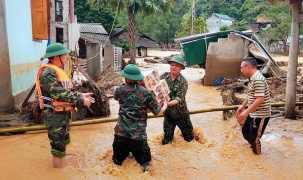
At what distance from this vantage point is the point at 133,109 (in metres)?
3.74

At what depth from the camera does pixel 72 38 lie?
12531 millimetres

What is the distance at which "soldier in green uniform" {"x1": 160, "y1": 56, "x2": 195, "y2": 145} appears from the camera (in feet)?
15.2

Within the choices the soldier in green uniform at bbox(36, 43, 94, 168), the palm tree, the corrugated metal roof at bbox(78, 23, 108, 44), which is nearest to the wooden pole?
the soldier in green uniform at bbox(36, 43, 94, 168)

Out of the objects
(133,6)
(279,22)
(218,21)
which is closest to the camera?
(133,6)

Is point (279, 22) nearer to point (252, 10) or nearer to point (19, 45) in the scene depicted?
point (252, 10)

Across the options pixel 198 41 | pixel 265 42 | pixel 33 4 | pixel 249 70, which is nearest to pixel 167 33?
pixel 265 42

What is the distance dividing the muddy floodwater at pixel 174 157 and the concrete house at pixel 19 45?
1.73 metres

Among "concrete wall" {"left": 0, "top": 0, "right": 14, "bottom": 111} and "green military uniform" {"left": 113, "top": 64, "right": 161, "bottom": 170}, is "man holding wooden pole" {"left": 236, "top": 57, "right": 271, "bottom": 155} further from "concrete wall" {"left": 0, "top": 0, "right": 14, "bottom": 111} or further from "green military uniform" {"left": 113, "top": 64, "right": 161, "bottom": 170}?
"concrete wall" {"left": 0, "top": 0, "right": 14, "bottom": 111}

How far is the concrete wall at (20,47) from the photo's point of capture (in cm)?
712

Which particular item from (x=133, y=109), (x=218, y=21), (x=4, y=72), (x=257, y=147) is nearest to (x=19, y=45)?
(x=4, y=72)

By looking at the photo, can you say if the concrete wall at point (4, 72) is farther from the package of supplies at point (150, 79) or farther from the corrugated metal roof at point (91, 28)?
the corrugated metal roof at point (91, 28)

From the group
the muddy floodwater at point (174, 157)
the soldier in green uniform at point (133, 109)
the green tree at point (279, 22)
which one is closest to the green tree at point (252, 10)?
the green tree at point (279, 22)

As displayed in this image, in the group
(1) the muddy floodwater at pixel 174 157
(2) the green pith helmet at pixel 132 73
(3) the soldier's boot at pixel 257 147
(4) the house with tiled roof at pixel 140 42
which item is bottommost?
(1) the muddy floodwater at pixel 174 157

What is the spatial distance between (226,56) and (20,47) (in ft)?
29.0
